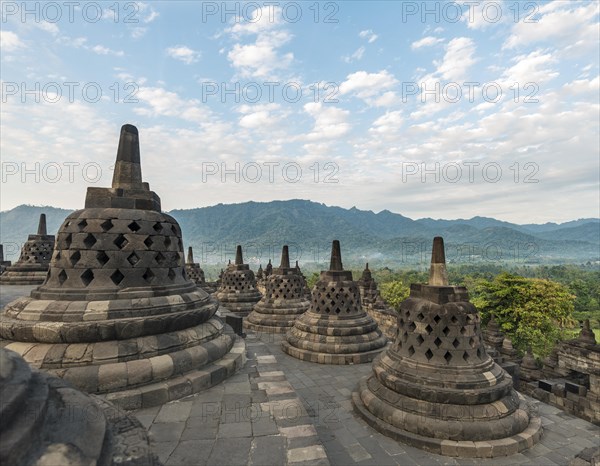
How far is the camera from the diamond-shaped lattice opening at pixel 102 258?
5.42m

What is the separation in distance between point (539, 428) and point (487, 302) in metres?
26.4

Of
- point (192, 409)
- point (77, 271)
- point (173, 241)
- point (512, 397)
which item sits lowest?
point (512, 397)

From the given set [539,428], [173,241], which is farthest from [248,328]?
[539,428]

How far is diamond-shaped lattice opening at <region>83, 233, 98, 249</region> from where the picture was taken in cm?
543

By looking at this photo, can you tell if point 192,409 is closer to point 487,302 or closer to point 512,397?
point 512,397

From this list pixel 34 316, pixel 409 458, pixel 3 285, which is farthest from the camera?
pixel 3 285

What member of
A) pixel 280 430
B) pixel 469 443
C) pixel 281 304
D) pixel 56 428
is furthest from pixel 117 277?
pixel 281 304

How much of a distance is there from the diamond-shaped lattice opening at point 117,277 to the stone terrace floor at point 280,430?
2.11 metres

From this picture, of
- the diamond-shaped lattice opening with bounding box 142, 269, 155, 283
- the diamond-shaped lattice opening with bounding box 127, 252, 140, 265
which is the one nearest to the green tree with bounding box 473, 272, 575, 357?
the diamond-shaped lattice opening with bounding box 142, 269, 155, 283

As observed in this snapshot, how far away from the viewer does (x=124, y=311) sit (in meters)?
5.08

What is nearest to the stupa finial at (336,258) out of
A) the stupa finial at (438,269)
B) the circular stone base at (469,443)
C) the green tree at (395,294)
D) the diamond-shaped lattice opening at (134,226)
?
the stupa finial at (438,269)

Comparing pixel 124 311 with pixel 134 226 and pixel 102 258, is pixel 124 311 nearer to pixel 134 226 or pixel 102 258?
pixel 102 258

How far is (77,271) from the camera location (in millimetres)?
5375

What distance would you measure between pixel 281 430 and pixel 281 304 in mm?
12172
